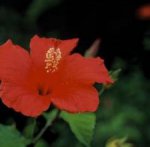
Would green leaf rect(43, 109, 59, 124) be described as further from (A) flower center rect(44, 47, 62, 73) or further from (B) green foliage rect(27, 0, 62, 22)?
(B) green foliage rect(27, 0, 62, 22)

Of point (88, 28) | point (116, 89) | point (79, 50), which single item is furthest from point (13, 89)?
point (116, 89)

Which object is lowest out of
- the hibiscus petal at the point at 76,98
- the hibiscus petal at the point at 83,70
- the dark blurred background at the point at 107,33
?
the dark blurred background at the point at 107,33

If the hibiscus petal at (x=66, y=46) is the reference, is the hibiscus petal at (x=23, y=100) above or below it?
below

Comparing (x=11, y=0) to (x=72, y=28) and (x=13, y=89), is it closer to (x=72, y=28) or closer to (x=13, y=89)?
(x=72, y=28)

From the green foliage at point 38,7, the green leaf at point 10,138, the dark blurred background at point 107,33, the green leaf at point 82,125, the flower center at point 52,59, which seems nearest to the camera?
the green leaf at point 10,138

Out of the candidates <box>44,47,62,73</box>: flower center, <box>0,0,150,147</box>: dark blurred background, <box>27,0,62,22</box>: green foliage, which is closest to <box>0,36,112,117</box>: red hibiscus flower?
<box>44,47,62,73</box>: flower center

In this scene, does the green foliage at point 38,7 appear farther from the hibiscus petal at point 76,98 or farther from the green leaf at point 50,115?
the hibiscus petal at point 76,98

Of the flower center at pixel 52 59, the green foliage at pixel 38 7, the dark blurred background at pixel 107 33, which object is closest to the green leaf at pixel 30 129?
the flower center at pixel 52 59

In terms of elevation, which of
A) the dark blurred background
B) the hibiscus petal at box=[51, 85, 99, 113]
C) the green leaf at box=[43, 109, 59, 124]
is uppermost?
the hibiscus petal at box=[51, 85, 99, 113]
